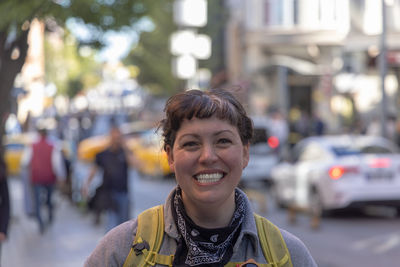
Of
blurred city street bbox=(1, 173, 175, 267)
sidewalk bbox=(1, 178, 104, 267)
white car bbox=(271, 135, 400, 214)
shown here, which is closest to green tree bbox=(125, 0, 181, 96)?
blurred city street bbox=(1, 173, 175, 267)

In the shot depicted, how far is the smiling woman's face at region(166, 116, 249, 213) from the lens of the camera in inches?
101

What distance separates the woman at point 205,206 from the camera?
2521mm

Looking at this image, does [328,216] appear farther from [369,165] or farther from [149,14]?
[149,14]

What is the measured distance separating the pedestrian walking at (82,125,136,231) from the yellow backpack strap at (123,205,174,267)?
889cm

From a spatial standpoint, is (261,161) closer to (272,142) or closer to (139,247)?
(272,142)

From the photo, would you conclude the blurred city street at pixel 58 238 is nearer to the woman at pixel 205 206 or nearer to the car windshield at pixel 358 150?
the car windshield at pixel 358 150

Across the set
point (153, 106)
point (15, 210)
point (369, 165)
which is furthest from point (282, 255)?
point (153, 106)

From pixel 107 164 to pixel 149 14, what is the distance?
4.06 meters

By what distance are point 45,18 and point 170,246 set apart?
9996 mm

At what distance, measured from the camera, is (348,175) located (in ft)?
48.2

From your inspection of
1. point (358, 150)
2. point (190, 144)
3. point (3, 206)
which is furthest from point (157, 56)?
point (190, 144)

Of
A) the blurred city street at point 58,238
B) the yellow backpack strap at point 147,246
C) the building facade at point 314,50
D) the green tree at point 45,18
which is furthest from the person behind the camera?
the building facade at point 314,50

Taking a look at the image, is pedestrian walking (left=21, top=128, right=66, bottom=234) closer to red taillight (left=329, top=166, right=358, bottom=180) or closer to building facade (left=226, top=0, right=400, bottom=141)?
red taillight (left=329, top=166, right=358, bottom=180)

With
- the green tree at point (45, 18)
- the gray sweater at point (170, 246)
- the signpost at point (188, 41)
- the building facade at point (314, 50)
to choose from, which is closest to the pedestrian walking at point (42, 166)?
the green tree at point (45, 18)
